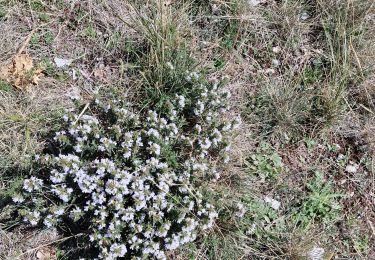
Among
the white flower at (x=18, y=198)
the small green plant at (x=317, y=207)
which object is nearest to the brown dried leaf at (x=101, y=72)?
the white flower at (x=18, y=198)

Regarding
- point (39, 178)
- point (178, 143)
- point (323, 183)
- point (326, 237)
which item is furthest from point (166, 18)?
point (326, 237)

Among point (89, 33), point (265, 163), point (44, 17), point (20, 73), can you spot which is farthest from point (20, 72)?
point (265, 163)

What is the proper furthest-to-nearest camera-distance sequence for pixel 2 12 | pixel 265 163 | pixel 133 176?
pixel 2 12, pixel 265 163, pixel 133 176

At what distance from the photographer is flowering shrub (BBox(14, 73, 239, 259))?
3.15 meters

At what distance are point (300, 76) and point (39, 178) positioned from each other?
7.29 ft

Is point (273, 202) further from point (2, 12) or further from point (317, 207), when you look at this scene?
point (2, 12)

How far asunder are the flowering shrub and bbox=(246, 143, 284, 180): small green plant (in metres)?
0.36

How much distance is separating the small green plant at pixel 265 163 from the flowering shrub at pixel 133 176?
→ 36cm

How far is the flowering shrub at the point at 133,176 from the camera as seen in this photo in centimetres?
315

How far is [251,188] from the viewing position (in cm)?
371

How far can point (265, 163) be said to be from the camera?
382cm

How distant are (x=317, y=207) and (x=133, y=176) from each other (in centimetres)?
148

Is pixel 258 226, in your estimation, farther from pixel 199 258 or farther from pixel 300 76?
pixel 300 76

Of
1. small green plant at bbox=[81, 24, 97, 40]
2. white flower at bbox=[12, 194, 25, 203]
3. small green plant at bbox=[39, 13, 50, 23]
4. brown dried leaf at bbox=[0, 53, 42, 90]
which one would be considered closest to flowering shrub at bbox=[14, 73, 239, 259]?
white flower at bbox=[12, 194, 25, 203]
